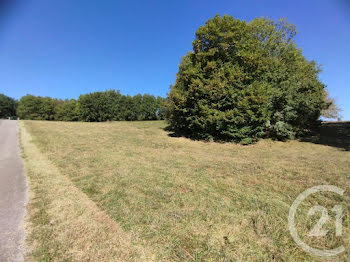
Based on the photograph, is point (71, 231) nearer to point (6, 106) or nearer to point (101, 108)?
point (101, 108)

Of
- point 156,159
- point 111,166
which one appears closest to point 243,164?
point 156,159

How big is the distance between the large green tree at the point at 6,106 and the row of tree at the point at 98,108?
24.9 metres

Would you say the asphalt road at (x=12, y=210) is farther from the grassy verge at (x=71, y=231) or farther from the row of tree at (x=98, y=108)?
the row of tree at (x=98, y=108)

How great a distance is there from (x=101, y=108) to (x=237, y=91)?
36530 millimetres

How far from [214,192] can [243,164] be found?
Answer: 293 cm

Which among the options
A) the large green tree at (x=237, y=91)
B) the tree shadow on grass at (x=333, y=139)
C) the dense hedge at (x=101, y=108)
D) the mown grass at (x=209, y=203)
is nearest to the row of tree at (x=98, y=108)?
the dense hedge at (x=101, y=108)

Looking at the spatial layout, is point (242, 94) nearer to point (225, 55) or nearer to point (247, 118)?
point (247, 118)

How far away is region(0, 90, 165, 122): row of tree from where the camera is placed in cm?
3972

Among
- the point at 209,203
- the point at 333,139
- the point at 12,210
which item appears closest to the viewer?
the point at 12,210

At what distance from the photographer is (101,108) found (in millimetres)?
39969

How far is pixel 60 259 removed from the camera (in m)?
2.08

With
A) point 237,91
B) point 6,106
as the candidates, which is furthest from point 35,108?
point 237,91

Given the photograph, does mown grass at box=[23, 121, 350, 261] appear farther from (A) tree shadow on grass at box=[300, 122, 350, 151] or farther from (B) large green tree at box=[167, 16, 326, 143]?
(A) tree shadow on grass at box=[300, 122, 350, 151]

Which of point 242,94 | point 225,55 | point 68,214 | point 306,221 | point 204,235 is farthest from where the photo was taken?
point 225,55
